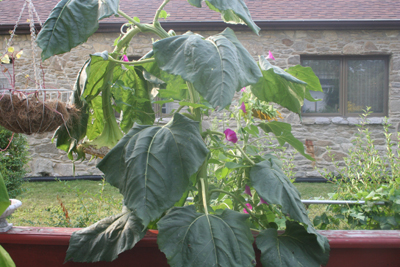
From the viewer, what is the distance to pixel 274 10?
677 centimetres

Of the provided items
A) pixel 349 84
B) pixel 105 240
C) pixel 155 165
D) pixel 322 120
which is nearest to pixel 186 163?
pixel 155 165

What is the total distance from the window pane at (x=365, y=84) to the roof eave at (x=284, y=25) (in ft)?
2.34

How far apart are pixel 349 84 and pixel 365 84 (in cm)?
32

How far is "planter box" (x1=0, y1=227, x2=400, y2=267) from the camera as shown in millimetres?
1132

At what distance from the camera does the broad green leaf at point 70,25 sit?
2.97ft

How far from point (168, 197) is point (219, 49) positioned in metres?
0.43

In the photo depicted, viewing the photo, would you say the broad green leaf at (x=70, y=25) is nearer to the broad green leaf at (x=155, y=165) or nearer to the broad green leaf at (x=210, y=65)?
the broad green leaf at (x=210, y=65)

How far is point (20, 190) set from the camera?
4.50 m

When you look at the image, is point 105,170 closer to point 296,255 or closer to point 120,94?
point 120,94

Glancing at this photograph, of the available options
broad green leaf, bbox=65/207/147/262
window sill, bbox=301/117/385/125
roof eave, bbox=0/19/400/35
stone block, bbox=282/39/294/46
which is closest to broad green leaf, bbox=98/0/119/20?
broad green leaf, bbox=65/207/147/262

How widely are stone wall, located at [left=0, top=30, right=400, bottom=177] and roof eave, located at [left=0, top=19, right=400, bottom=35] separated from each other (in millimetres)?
108

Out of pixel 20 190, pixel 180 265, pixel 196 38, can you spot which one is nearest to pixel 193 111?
pixel 196 38

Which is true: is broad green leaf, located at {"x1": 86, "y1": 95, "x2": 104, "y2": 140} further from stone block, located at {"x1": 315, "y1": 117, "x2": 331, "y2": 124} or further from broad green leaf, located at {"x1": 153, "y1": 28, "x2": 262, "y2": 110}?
stone block, located at {"x1": 315, "y1": 117, "x2": 331, "y2": 124}

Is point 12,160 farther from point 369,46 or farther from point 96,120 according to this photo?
point 369,46
